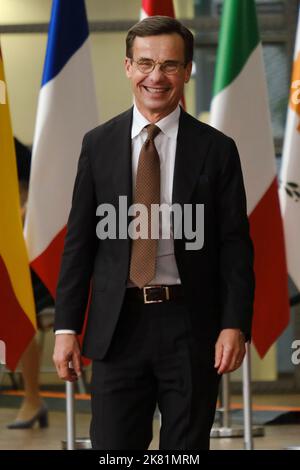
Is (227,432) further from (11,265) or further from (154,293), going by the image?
(154,293)

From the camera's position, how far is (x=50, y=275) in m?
5.38

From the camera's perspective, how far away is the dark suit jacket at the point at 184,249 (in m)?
2.99

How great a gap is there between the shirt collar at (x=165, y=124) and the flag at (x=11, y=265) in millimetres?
1954

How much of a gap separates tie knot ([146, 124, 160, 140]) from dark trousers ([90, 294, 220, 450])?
0.43 m

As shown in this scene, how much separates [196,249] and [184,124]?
1.13 ft

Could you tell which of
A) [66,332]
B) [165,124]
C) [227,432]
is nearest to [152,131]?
[165,124]

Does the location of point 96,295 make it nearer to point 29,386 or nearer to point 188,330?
point 188,330

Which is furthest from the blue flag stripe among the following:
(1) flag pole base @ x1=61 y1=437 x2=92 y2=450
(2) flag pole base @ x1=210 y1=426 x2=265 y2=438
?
(2) flag pole base @ x1=210 y1=426 x2=265 y2=438

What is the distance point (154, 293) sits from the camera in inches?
117

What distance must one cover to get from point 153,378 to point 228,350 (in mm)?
222

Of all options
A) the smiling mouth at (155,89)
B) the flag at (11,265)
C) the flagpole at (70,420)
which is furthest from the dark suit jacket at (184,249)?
the flagpole at (70,420)

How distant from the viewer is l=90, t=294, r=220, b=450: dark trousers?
9.76 feet

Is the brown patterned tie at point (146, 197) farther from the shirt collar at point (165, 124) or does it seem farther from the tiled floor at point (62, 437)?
the tiled floor at point (62, 437)
